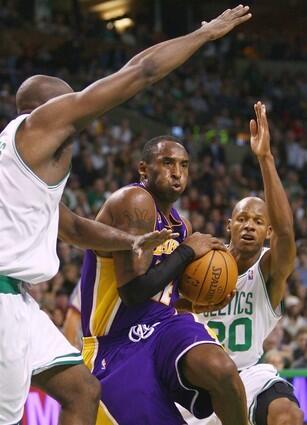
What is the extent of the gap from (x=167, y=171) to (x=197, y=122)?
14.1 m

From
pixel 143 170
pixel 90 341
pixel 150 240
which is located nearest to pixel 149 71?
pixel 150 240

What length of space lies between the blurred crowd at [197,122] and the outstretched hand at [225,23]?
525cm

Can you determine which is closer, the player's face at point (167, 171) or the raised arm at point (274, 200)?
the player's face at point (167, 171)

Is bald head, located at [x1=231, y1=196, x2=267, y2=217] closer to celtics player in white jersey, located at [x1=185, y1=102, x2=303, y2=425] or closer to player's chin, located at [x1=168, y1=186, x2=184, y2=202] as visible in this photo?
celtics player in white jersey, located at [x1=185, y1=102, x2=303, y2=425]

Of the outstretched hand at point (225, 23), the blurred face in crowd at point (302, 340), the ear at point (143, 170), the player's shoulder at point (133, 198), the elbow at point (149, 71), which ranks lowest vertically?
the blurred face in crowd at point (302, 340)

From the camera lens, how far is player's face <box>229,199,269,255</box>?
5.89 meters

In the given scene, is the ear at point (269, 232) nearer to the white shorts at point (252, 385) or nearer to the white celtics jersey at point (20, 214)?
the white shorts at point (252, 385)

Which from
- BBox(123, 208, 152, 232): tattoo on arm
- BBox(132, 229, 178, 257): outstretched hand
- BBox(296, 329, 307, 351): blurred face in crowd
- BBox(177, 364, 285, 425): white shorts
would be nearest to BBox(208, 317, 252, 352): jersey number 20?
BBox(177, 364, 285, 425): white shorts

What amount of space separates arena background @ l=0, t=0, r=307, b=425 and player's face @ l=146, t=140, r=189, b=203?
3.09 m

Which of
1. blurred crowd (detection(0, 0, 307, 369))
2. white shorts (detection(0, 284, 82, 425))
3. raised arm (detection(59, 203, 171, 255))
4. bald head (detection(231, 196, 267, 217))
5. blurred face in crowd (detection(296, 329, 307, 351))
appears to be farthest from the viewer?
blurred crowd (detection(0, 0, 307, 369))

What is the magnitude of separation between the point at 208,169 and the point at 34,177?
11.9 metres

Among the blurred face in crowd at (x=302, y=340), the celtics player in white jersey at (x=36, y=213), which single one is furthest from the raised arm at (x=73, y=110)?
the blurred face in crowd at (x=302, y=340)

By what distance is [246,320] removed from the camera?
588 cm

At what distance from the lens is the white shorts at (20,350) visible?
4.05 metres
